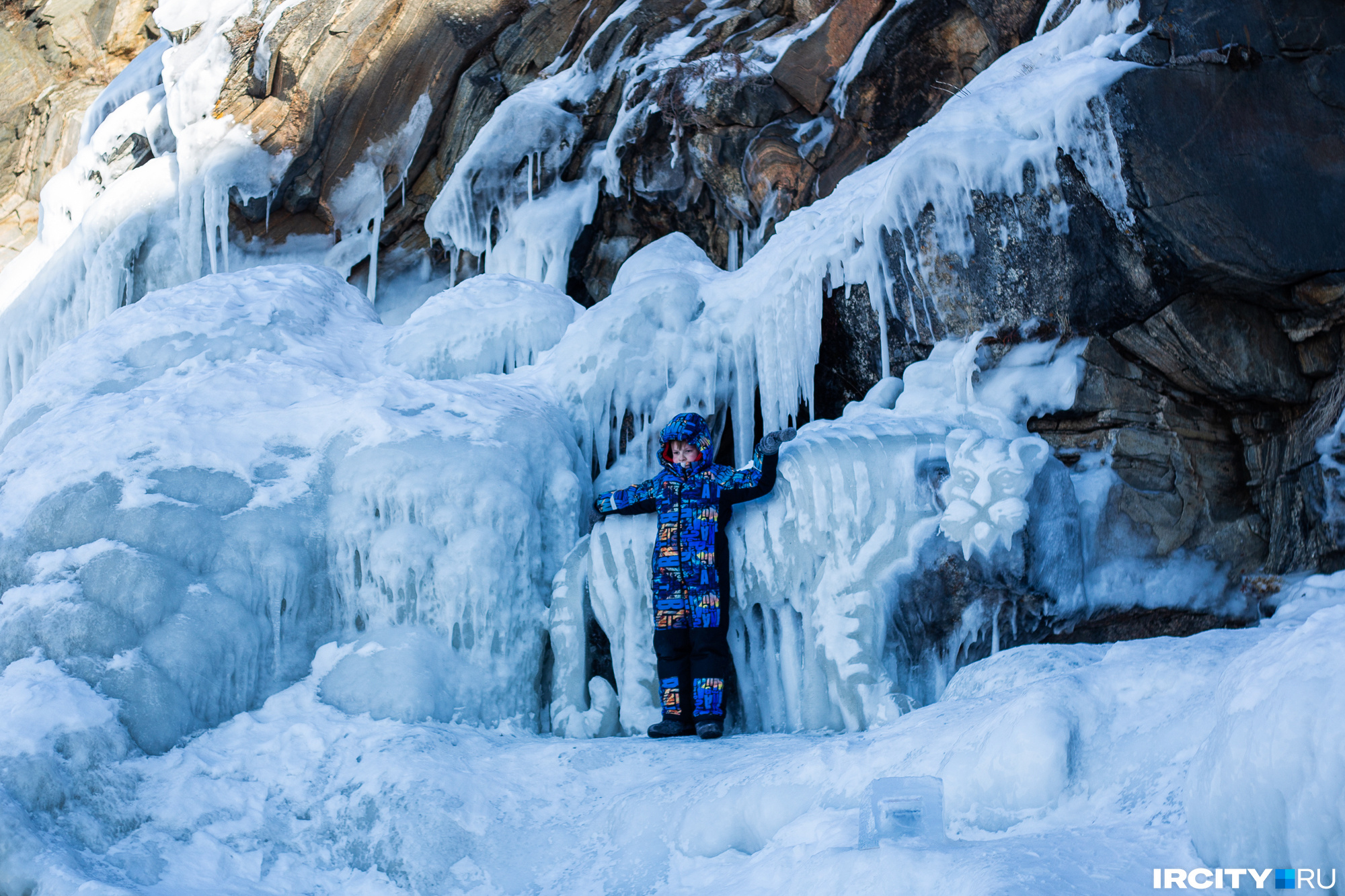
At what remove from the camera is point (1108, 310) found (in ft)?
20.0

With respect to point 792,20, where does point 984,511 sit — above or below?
below

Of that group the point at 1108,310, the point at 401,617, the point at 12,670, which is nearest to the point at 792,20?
the point at 1108,310

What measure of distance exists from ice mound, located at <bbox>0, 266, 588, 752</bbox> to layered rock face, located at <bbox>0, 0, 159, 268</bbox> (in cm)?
835

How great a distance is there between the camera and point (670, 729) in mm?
5180

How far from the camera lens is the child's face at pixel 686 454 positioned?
566 cm

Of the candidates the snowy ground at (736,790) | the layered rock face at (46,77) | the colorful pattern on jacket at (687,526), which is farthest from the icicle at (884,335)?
the layered rock face at (46,77)

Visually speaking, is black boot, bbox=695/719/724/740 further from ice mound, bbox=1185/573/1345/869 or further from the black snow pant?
ice mound, bbox=1185/573/1345/869

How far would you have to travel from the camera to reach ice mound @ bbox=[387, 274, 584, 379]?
7332 millimetres

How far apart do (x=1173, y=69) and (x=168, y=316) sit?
19.5ft

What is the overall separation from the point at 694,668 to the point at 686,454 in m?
1.06

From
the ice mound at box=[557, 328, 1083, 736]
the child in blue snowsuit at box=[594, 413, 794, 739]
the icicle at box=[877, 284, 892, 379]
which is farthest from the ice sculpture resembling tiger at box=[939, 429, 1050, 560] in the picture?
the icicle at box=[877, 284, 892, 379]

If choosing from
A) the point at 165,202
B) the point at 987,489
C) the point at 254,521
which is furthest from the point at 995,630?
the point at 165,202

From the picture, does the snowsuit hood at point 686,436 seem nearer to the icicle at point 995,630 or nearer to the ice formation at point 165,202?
the icicle at point 995,630

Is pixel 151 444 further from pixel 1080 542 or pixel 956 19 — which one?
pixel 956 19
